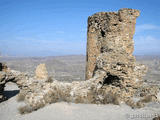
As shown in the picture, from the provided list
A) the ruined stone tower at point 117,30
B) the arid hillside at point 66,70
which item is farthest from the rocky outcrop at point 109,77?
the arid hillside at point 66,70

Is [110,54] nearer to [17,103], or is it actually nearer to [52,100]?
[52,100]

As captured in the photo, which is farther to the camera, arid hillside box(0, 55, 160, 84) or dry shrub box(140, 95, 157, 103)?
arid hillside box(0, 55, 160, 84)

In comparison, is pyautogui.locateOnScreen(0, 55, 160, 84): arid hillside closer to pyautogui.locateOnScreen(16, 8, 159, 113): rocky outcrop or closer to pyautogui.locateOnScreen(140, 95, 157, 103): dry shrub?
pyautogui.locateOnScreen(140, 95, 157, 103): dry shrub

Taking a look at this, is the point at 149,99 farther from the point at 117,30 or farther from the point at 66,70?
the point at 66,70

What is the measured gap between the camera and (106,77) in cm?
828

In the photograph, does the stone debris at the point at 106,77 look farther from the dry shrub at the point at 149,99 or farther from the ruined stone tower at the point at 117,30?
the dry shrub at the point at 149,99

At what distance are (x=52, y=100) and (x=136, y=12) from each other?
679 centimetres

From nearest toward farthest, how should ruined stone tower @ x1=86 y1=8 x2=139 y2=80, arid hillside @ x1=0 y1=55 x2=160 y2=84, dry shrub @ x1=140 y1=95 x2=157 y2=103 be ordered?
ruined stone tower @ x1=86 y1=8 x2=139 y2=80, dry shrub @ x1=140 y1=95 x2=157 y2=103, arid hillside @ x1=0 y1=55 x2=160 y2=84

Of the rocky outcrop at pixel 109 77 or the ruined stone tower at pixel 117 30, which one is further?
the ruined stone tower at pixel 117 30

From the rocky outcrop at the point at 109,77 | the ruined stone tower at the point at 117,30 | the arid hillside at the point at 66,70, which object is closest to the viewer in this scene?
the rocky outcrop at the point at 109,77

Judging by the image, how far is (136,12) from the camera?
335 inches

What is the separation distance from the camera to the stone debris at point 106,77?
24.9ft

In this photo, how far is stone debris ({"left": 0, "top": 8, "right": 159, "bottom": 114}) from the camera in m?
7.58

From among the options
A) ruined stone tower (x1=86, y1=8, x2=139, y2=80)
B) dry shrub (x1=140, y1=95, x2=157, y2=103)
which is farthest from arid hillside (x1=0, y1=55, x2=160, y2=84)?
ruined stone tower (x1=86, y1=8, x2=139, y2=80)
